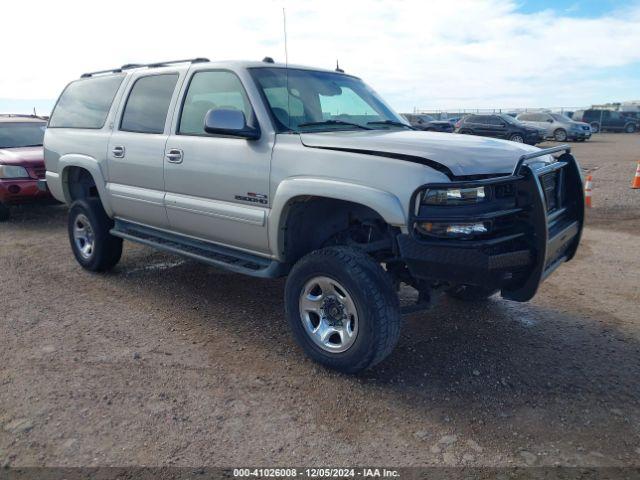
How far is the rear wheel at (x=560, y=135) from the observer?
27516mm

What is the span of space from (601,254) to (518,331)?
2819mm

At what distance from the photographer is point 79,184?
18.9ft

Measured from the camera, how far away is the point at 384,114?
15.1 feet

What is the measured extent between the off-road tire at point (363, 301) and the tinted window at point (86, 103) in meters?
3.09

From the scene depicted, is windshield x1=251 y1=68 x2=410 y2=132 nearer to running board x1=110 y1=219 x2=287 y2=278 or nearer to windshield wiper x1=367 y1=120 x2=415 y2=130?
windshield wiper x1=367 y1=120 x2=415 y2=130

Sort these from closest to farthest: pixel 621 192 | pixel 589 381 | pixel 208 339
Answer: pixel 589 381, pixel 208 339, pixel 621 192

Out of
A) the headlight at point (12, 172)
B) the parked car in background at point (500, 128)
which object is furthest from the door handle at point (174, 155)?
the parked car in background at point (500, 128)

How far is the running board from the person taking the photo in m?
3.86

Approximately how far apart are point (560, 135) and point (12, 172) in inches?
1048

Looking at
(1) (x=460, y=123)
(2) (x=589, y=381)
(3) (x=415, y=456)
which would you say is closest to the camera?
(3) (x=415, y=456)

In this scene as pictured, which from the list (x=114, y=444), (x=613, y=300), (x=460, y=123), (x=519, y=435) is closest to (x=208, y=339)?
(x=114, y=444)

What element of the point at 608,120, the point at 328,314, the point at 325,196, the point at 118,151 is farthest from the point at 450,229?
the point at 608,120

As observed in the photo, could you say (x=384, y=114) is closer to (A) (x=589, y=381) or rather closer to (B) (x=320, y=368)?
(B) (x=320, y=368)

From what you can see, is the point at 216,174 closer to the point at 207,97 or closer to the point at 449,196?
the point at 207,97
